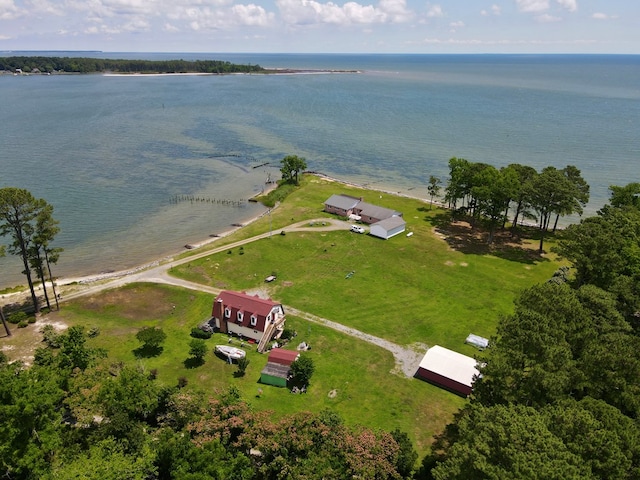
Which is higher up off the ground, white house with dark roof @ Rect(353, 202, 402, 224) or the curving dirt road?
white house with dark roof @ Rect(353, 202, 402, 224)

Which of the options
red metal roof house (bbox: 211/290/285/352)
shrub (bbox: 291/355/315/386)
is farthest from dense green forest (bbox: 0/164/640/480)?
red metal roof house (bbox: 211/290/285/352)

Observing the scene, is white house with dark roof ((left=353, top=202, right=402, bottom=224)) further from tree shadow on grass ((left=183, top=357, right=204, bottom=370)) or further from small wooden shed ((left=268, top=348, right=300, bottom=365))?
tree shadow on grass ((left=183, top=357, right=204, bottom=370))

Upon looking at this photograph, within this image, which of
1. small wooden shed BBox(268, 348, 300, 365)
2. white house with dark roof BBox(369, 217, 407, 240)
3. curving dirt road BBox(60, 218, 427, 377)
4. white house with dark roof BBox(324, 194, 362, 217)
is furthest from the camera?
white house with dark roof BBox(324, 194, 362, 217)

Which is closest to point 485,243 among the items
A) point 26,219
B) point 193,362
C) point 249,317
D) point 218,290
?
point 249,317

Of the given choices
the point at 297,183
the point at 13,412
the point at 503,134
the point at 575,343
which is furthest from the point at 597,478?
the point at 503,134

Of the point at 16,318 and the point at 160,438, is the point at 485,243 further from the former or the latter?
the point at 16,318
